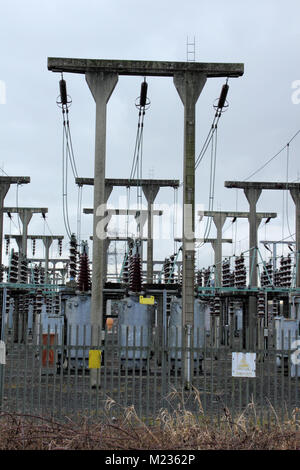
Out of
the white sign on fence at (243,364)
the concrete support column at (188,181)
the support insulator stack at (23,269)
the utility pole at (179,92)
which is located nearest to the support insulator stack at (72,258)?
the utility pole at (179,92)

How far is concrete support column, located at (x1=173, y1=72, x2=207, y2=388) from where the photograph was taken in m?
18.8

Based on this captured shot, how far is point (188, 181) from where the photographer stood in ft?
62.3

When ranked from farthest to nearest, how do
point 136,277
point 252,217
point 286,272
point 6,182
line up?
point 286,272, point 252,217, point 6,182, point 136,277

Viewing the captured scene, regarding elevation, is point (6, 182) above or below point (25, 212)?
above

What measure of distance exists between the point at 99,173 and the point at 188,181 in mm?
2614

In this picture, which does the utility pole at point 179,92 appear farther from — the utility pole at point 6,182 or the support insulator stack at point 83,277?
the utility pole at point 6,182

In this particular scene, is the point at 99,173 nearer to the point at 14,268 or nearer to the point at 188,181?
the point at 188,181

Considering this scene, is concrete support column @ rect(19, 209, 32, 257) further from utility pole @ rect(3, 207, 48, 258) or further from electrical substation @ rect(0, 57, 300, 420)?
electrical substation @ rect(0, 57, 300, 420)

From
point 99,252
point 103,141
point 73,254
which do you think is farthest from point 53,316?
point 103,141

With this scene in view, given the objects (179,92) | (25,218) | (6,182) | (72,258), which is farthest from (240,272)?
(179,92)

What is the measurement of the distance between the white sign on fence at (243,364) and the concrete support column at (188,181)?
615 centimetres

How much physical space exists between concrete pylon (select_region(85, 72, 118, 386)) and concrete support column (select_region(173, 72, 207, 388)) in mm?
2094
